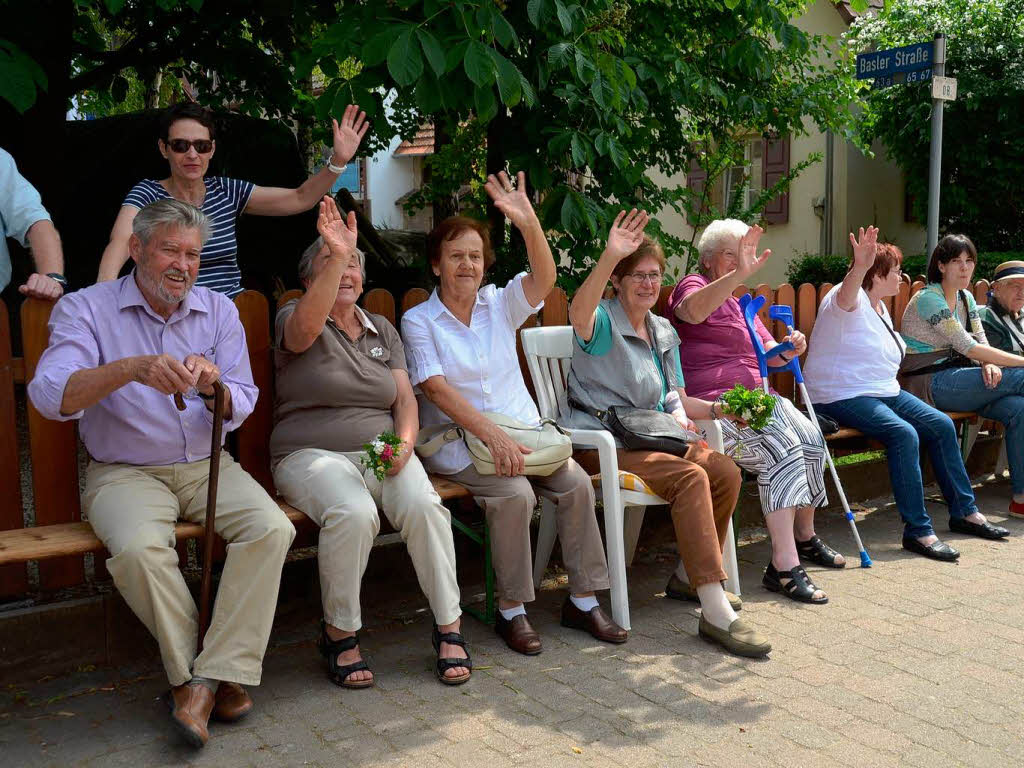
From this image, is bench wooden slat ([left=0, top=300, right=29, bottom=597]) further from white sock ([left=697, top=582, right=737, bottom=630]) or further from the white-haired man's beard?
white sock ([left=697, top=582, right=737, bottom=630])

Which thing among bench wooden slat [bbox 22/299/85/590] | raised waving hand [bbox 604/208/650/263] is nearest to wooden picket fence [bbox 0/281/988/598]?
bench wooden slat [bbox 22/299/85/590]

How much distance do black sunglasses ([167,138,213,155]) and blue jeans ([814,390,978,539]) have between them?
145 inches

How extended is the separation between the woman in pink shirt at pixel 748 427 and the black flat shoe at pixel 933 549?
1.63 ft

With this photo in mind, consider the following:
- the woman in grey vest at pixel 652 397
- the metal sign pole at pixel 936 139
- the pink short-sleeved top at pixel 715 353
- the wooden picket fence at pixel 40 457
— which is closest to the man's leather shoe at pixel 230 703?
the wooden picket fence at pixel 40 457

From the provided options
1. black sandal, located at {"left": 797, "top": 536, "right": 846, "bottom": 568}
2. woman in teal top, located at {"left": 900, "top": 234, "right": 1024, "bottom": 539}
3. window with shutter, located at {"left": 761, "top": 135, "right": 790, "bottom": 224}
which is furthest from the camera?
window with shutter, located at {"left": 761, "top": 135, "right": 790, "bottom": 224}

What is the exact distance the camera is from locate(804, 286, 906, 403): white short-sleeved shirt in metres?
5.97

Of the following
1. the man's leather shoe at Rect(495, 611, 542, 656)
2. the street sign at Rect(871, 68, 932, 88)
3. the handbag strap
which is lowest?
the man's leather shoe at Rect(495, 611, 542, 656)

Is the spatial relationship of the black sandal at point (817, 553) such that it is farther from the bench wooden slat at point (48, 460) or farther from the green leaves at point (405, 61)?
the bench wooden slat at point (48, 460)

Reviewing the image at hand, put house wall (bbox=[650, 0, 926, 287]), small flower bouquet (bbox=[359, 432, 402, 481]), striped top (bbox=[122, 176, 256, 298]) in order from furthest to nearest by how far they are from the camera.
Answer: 1. house wall (bbox=[650, 0, 926, 287])
2. striped top (bbox=[122, 176, 256, 298])
3. small flower bouquet (bbox=[359, 432, 402, 481])

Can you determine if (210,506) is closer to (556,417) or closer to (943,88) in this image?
(556,417)

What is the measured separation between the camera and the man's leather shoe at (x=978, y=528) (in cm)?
598

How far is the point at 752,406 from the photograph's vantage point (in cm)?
476

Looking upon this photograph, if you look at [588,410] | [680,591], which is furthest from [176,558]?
[680,591]

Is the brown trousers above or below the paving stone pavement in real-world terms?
above
